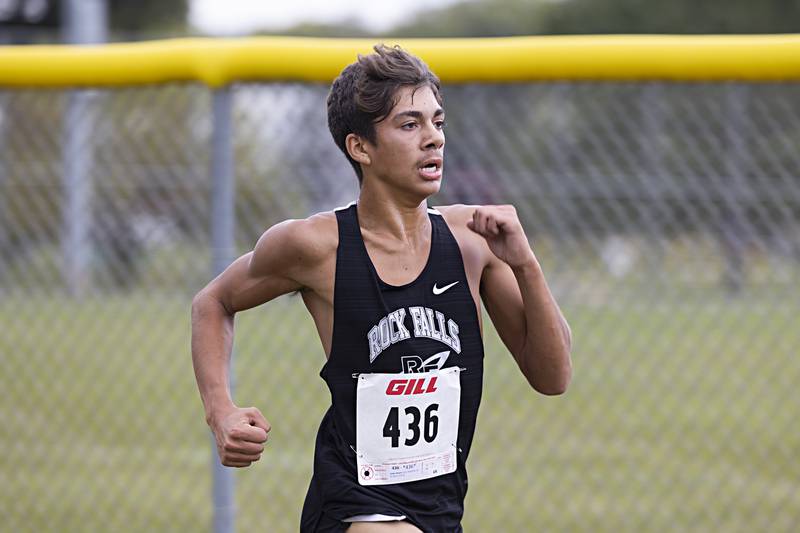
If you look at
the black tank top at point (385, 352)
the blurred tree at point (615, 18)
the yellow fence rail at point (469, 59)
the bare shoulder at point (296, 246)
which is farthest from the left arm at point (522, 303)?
the blurred tree at point (615, 18)

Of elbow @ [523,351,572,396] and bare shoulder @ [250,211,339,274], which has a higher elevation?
bare shoulder @ [250,211,339,274]

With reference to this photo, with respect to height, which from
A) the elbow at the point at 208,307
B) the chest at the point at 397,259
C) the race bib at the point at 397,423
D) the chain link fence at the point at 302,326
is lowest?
the chain link fence at the point at 302,326

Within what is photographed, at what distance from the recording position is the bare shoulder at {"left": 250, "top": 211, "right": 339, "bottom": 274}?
2.64m

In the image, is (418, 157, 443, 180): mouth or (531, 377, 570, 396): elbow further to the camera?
(531, 377, 570, 396): elbow

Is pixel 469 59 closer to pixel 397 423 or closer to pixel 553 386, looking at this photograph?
pixel 553 386

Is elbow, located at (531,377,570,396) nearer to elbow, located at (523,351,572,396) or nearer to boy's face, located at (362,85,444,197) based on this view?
elbow, located at (523,351,572,396)

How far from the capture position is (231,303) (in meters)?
2.79

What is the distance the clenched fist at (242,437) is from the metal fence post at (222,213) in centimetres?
109

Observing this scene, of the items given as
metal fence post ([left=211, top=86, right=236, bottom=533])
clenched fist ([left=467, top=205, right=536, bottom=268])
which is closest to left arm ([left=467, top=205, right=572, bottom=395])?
clenched fist ([left=467, top=205, right=536, bottom=268])

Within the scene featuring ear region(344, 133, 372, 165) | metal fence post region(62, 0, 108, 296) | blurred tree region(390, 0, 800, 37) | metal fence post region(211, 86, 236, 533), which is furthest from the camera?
blurred tree region(390, 0, 800, 37)

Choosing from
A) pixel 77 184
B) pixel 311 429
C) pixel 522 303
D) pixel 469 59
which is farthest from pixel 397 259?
pixel 311 429

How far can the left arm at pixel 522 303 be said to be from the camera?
2.51 m

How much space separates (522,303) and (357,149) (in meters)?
0.56

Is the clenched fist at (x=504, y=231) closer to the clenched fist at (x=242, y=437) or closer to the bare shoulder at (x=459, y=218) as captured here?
the bare shoulder at (x=459, y=218)
